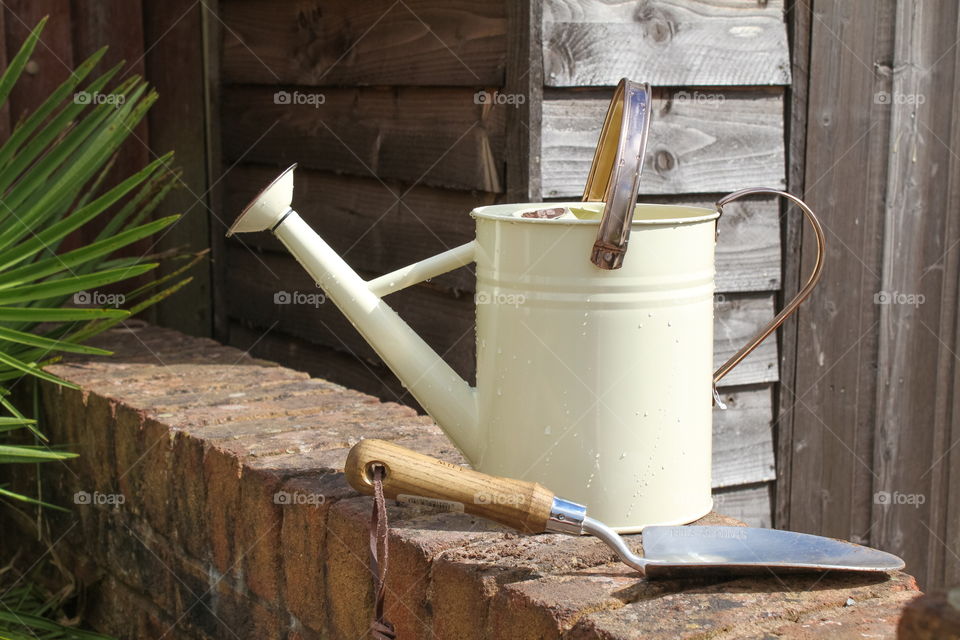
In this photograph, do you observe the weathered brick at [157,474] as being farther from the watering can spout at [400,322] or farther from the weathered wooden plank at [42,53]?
the weathered wooden plank at [42,53]

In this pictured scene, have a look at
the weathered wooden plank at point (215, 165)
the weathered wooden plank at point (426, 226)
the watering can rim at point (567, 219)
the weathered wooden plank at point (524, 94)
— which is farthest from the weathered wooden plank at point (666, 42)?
the weathered wooden plank at point (215, 165)

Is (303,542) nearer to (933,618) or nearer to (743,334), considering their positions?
(933,618)

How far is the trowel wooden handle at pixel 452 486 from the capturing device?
115 cm

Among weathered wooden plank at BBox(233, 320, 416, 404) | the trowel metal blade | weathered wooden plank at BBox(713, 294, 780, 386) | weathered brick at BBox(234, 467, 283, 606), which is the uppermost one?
weathered wooden plank at BBox(713, 294, 780, 386)

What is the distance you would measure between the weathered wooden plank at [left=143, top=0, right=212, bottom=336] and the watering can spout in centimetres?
179

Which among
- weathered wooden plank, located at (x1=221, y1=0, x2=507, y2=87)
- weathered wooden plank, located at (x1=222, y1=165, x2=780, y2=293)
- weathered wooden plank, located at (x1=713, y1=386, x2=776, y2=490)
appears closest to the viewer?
weathered wooden plank, located at (x1=221, y1=0, x2=507, y2=87)

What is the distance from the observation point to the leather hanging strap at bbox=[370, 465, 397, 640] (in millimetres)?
1155

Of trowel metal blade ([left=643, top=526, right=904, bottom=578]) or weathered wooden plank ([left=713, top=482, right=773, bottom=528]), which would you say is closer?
trowel metal blade ([left=643, top=526, right=904, bottom=578])

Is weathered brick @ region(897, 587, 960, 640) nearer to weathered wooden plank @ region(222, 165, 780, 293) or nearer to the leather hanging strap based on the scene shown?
the leather hanging strap

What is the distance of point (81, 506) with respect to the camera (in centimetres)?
210

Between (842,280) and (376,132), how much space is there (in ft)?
3.53

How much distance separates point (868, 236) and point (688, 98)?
0.57m

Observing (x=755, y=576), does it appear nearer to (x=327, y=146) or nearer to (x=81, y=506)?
(x=81, y=506)

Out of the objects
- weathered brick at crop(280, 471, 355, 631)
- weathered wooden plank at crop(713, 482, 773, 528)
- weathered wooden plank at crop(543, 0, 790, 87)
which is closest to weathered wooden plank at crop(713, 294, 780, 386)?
weathered wooden plank at crop(713, 482, 773, 528)
